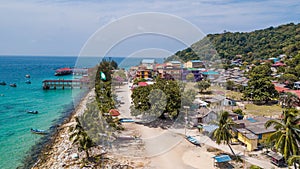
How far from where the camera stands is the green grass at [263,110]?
25.0m

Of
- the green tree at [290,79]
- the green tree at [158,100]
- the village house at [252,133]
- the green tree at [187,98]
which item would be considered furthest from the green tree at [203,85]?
the village house at [252,133]

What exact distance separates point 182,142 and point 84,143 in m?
7.31

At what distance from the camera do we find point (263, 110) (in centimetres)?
2616

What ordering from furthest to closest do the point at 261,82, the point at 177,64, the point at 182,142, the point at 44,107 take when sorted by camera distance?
the point at 177,64, the point at 44,107, the point at 261,82, the point at 182,142

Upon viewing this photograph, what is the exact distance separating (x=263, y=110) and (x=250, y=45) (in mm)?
63509

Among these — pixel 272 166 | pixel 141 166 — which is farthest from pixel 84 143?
pixel 272 166

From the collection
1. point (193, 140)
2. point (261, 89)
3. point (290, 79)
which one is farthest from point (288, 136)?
point (290, 79)

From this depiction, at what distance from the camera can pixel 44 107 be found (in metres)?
32.2

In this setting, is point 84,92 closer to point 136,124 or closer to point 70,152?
point 136,124

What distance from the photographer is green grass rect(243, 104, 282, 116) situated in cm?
2495

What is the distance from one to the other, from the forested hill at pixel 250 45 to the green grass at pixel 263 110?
28.8 m

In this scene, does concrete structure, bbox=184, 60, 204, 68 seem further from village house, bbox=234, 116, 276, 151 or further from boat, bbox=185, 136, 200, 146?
boat, bbox=185, 136, 200, 146

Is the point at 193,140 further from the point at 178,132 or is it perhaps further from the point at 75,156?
the point at 75,156

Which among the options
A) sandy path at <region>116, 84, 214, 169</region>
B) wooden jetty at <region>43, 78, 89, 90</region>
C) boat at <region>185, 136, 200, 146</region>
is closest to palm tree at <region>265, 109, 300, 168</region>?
sandy path at <region>116, 84, 214, 169</region>
